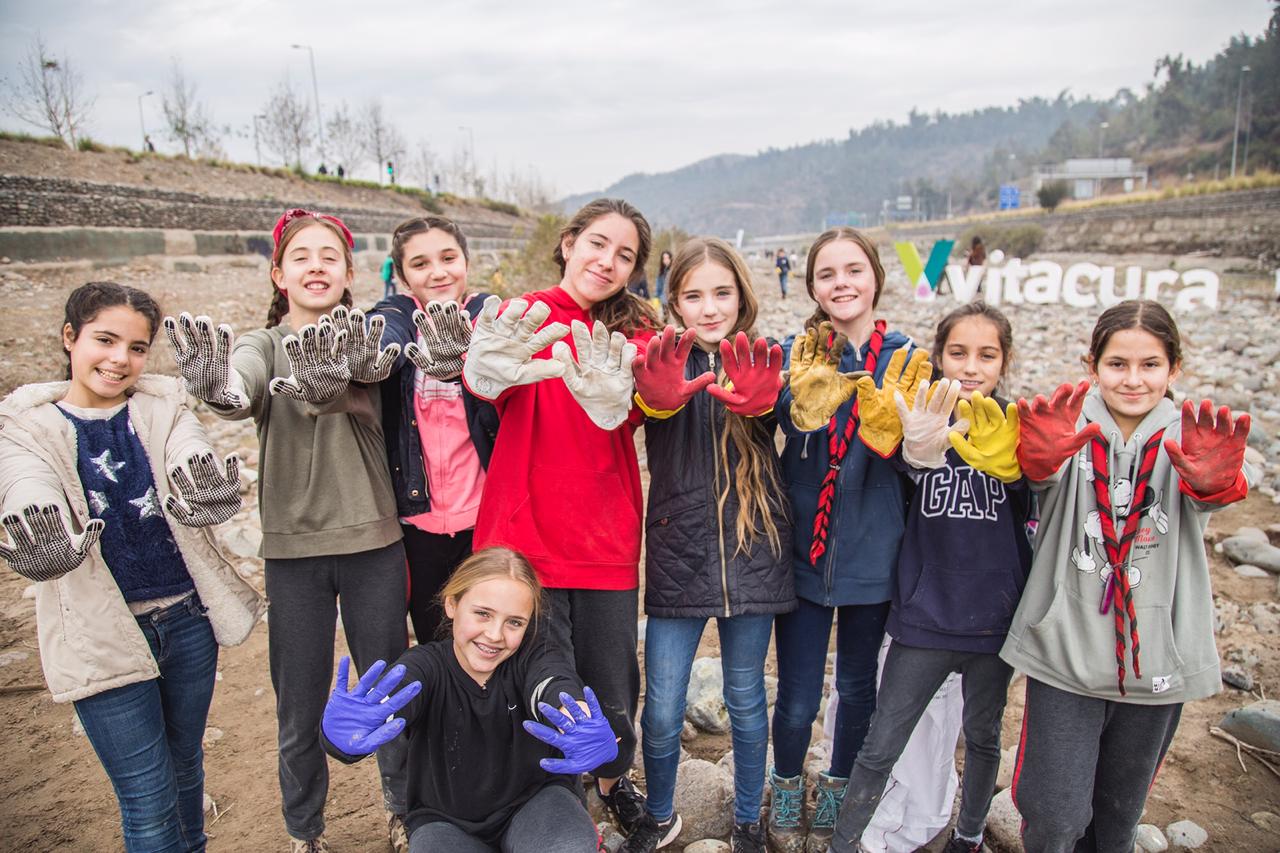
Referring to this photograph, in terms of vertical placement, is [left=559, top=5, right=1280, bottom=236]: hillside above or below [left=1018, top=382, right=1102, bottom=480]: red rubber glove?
above

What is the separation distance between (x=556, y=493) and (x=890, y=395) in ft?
3.21

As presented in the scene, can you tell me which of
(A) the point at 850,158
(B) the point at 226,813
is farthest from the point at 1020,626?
(A) the point at 850,158

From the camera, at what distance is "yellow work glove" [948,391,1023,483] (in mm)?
1997

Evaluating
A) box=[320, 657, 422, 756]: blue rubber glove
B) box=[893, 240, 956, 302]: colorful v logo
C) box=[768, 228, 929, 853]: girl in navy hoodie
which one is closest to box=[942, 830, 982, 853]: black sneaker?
box=[768, 228, 929, 853]: girl in navy hoodie

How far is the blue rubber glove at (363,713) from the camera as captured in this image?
1.76 metres

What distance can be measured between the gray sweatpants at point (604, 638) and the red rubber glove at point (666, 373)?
61 centimetres

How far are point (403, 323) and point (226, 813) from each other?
194cm

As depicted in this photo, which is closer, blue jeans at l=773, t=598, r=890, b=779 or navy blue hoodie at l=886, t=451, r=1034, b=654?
navy blue hoodie at l=886, t=451, r=1034, b=654

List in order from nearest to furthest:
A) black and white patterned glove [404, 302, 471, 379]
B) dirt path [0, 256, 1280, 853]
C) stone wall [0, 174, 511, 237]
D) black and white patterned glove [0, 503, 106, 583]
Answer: black and white patterned glove [0, 503, 106, 583] → black and white patterned glove [404, 302, 471, 379] → dirt path [0, 256, 1280, 853] → stone wall [0, 174, 511, 237]

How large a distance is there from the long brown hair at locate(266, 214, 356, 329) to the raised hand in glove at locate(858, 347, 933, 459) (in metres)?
1.55

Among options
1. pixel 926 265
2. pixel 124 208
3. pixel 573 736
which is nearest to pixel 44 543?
pixel 573 736

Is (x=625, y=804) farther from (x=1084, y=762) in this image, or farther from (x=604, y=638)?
(x=1084, y=762)

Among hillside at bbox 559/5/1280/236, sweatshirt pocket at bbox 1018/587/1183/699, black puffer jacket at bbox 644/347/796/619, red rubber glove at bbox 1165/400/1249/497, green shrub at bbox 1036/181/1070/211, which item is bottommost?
sweatshirt pocket at bbox 1018/587/1183/699

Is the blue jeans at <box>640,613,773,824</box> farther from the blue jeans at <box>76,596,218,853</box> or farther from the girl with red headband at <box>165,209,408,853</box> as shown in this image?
the blue jeans at <box>76,596,218,853</box>
